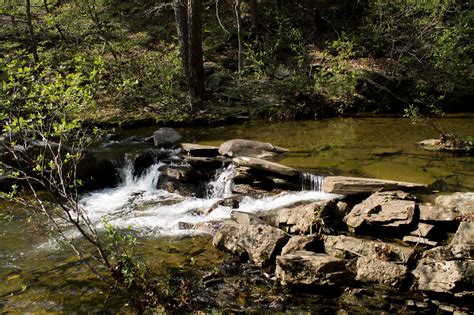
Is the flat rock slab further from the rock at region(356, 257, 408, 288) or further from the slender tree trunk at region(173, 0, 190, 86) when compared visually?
the slender tree trunk at region(173, 0, 190, 86)

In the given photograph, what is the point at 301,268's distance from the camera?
18.5 feet

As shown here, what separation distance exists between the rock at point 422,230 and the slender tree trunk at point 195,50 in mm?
11010

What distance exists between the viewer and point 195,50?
15.9 m

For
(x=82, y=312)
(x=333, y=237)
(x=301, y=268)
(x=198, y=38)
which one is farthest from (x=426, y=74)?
(x=82, y=312)

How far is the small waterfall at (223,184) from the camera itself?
9945 mm

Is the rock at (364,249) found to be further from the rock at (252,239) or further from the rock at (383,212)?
the rock at (252,239)

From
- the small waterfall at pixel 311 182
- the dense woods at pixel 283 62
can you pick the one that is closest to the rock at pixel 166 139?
the dense woods at pixel 283 62

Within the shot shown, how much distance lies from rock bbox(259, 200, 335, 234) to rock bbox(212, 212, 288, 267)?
1.47ft

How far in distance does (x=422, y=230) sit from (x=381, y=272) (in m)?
1.30

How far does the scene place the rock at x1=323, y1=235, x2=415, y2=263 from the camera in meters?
5.94

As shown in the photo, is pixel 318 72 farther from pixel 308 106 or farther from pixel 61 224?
pixel 61 224

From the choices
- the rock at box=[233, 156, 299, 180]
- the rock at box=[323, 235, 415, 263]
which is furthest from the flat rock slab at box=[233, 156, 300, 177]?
the rock at box=[323, 235, 415, 263]

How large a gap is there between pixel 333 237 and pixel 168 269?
2586mm

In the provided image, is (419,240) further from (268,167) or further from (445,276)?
(268,167)
